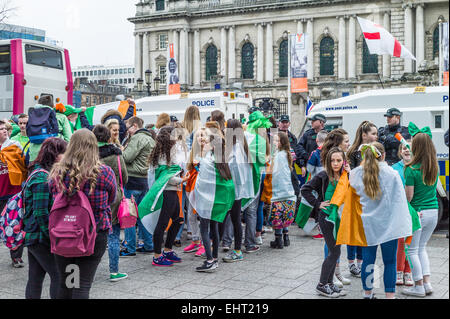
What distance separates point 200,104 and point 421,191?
12083mm

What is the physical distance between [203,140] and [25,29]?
23741 millimetres

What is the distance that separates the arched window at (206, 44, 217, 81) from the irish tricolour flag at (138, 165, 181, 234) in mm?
54174

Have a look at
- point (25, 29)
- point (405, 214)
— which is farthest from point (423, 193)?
point (25, 29)

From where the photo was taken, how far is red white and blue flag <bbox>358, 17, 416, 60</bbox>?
1523cm

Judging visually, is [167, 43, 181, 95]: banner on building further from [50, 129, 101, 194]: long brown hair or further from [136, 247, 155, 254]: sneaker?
[50, 129, 101, 194]: long brown hair

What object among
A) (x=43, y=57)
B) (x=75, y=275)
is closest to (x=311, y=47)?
(x=43, y=57)

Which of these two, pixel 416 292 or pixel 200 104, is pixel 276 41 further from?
pixel 416 292

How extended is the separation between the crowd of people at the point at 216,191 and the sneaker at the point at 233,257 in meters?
0.01

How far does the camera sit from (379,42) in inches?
616

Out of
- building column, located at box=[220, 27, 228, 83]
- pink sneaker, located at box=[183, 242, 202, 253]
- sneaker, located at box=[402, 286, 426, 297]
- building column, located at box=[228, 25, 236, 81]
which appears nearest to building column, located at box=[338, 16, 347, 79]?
building column, located at box=[228, 25, 236, 81]

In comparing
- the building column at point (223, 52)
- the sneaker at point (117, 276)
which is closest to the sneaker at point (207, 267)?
the sneaker at point (117, 276)

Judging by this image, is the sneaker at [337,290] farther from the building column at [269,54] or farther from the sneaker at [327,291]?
the building column at [269,54]

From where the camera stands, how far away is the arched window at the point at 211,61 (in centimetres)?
6053

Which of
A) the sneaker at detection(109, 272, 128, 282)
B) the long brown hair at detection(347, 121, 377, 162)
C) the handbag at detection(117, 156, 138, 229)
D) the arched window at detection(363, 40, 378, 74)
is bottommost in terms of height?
the sneaker at detection(109, 272, 128, 282)
